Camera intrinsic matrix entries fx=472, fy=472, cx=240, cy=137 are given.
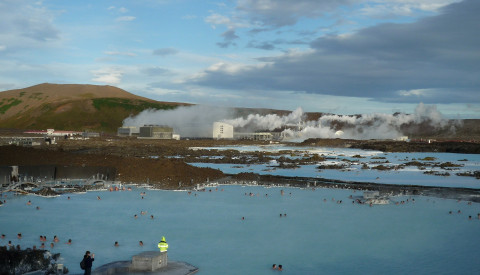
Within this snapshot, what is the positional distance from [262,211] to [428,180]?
78.7 ft

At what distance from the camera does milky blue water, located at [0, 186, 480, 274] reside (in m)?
19.8

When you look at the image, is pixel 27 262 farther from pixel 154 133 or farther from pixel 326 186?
pixel 154 133

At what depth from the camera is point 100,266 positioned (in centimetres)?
1800

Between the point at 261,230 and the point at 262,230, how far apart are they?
6cm

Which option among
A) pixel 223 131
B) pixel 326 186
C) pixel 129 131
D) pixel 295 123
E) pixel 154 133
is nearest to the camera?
pixel 326 186

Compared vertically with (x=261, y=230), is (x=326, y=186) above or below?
above

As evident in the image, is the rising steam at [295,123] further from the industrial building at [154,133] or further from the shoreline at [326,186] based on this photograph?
the shoreline at [326,186]

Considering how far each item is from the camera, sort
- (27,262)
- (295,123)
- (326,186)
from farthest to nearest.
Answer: (295,123), (326,186), (27,262)

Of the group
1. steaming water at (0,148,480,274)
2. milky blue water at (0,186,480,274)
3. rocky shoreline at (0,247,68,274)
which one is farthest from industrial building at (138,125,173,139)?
rocky shoreline at (0,247,68,274)

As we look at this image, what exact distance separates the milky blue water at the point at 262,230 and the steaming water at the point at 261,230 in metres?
0.05

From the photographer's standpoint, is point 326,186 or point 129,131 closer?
point 326,186

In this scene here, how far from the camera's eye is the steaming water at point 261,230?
1986cm

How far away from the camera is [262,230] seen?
25734mm

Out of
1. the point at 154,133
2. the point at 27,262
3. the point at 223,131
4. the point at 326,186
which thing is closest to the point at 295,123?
the point at 223,131
